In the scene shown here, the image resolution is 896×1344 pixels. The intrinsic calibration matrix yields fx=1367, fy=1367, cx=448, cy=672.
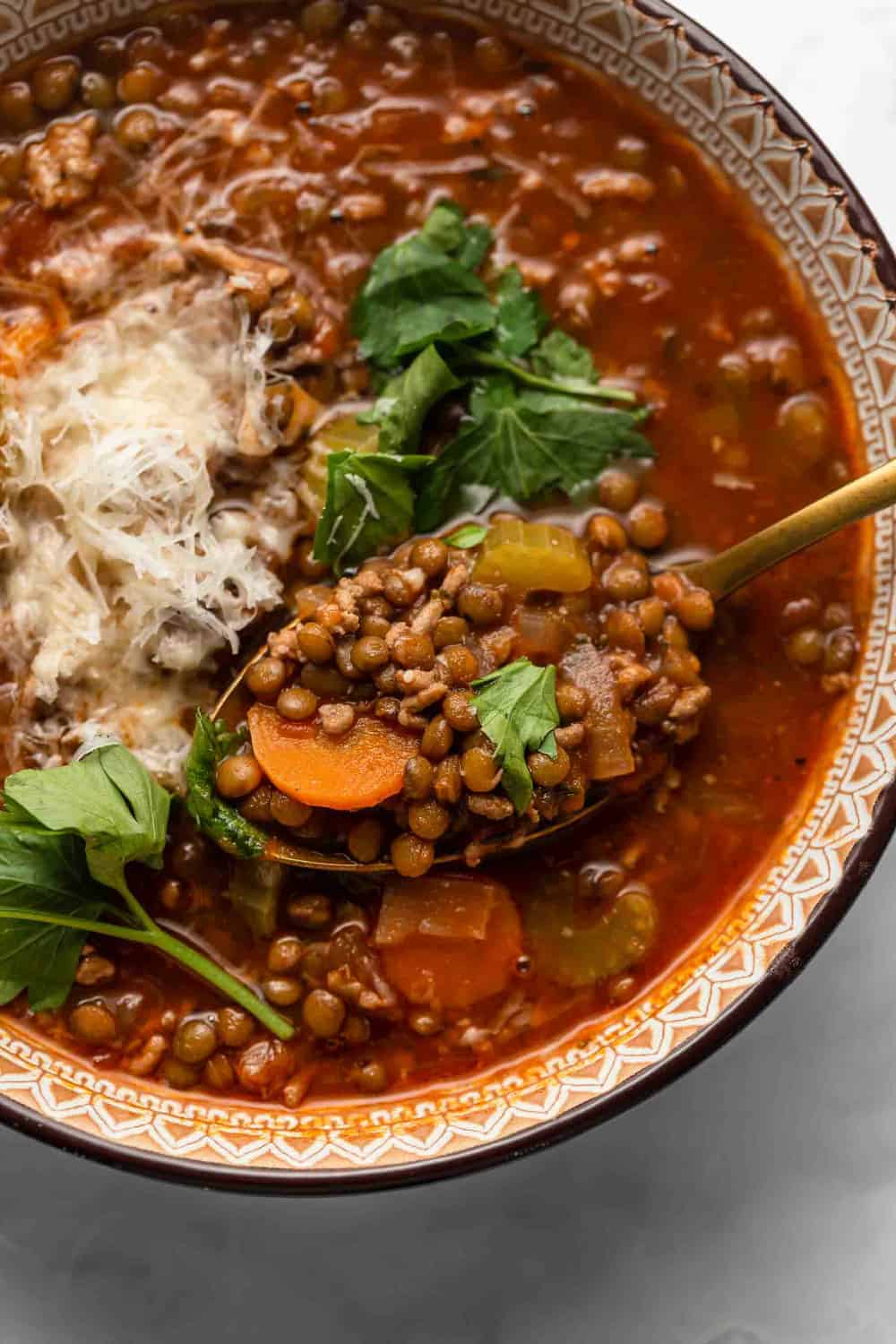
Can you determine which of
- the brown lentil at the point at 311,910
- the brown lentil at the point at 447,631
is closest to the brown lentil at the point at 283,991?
the brown lentil at the point at 311,910

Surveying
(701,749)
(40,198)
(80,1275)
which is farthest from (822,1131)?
(40,198)

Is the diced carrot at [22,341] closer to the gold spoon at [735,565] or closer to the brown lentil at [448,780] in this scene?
the gold spoon at [735,565]

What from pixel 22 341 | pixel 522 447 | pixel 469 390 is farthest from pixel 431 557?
pixel 22 341

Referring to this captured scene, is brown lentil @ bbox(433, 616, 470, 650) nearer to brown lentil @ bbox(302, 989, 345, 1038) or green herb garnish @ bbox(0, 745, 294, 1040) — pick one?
green herb garnish @ bbox(0, 745, 294, 1040)

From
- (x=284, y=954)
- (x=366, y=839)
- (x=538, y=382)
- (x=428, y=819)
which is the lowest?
(x=284, y=954)

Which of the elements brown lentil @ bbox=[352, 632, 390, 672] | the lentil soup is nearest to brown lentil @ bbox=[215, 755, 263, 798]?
the lentil soup

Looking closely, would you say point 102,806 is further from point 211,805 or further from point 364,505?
point 364,505

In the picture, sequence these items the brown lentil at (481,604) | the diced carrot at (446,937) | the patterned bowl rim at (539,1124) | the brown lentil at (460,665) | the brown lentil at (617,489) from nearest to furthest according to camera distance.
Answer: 1. the patterned bowl rim at (539,1124)
2. the brown lentil at (460,665)
3. the brown lentil at (481,604)
4. the diced carrot at (446,937)
5. the brown lentil at (617,489)
